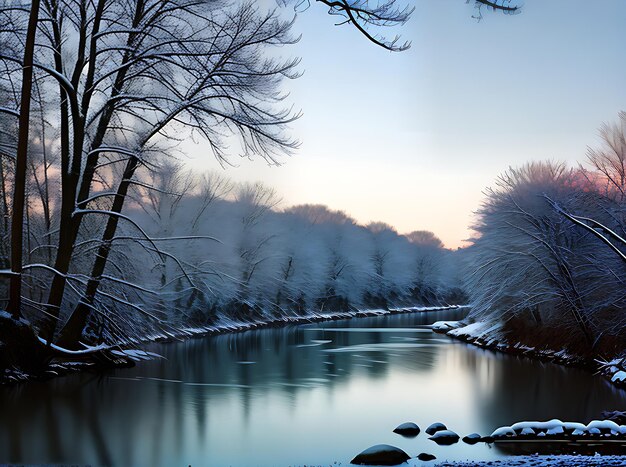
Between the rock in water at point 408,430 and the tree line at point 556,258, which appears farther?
the tree line at point 556,258

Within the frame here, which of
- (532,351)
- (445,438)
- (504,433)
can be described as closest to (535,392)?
(504,433)

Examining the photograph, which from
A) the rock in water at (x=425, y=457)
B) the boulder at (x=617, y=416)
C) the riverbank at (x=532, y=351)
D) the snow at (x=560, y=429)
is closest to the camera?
the rock in water at (x=425, y=457)

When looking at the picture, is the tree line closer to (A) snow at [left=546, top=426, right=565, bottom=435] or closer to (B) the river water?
(B) the river water

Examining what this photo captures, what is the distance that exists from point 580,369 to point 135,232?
1682 cm

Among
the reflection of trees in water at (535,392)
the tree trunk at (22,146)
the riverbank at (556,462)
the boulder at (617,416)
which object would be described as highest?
the tree trunk at (22,146)

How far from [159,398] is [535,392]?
976 centimetres

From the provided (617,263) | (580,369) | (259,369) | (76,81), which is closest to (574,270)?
(617,263)

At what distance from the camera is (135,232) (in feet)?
78.4

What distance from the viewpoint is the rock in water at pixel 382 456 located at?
909cm

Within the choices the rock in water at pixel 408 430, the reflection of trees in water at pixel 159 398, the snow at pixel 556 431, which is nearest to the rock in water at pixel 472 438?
the rock in water at pixel 408 430

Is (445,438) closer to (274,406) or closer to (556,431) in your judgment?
(556,431)

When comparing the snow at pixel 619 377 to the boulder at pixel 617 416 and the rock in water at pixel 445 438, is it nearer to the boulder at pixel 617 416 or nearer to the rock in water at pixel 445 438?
the boulder at pixel 617 416

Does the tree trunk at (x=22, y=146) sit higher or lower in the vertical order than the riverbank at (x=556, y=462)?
higher

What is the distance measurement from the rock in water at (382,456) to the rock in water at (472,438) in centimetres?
202
